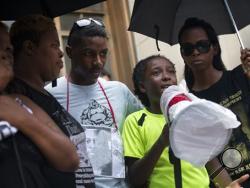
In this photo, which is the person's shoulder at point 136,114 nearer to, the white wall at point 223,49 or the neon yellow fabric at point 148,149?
the neon yellow fabric at point 148,149

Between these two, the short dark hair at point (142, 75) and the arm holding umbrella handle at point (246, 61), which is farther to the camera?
the short dark hair at point (142, 75)

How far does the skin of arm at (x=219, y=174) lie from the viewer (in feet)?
8.33

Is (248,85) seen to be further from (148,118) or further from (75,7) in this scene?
(75,7)

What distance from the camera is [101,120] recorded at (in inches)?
108

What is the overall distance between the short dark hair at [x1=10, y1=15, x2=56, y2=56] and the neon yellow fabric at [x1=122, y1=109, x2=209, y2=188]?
872 millimetres

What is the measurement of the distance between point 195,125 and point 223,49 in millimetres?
3461

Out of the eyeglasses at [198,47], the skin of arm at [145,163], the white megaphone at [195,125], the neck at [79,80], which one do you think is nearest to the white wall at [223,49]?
the eyeglasses at [198,47]

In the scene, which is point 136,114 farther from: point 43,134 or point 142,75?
point 43,134

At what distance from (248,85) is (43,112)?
4.68 ft

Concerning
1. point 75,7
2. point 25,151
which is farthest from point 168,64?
point 25,151

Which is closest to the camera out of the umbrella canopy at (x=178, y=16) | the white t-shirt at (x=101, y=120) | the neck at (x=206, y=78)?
the white t-shirt at (x=101, y=120)

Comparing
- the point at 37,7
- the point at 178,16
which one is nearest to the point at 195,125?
the point at 37,7

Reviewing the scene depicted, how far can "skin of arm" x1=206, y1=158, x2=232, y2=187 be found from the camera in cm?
254

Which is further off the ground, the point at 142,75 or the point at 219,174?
the point at 142,75
